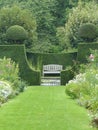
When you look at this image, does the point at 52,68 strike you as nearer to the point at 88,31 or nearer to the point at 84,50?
the point at 84,50

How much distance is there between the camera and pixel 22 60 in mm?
24625

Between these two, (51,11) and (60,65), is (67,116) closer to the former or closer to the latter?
(60,65)

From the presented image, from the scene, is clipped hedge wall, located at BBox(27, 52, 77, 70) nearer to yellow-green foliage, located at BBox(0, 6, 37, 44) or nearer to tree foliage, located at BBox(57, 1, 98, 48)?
yellow-green foliage, located at BBox(0, 6, 37, 44)

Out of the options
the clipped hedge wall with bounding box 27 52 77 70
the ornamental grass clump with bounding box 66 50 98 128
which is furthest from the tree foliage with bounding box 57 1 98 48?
the ornamental grass clump with bounding box 66 50 98 128

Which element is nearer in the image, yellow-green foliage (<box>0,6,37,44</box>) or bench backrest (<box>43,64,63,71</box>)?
bench backrest (<box>43,64,63,71</box>)

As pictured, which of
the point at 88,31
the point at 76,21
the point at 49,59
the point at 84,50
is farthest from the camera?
the point at 76,21

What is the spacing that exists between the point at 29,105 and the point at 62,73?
1115 centimetres

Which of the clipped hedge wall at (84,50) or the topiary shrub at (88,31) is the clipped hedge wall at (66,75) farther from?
the topiary shrub at (88,31)

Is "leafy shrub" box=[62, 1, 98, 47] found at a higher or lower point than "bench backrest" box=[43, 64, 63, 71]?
A: higher

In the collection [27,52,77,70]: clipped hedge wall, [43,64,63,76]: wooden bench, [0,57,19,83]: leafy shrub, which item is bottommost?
[43,64,63,76]: wooden bench

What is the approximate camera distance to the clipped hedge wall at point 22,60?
80.3ft

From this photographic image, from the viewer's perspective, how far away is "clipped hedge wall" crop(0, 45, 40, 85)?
24484 millimetres

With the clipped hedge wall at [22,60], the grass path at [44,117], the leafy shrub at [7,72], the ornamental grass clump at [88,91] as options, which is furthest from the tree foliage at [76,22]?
the grass path at [44,117]

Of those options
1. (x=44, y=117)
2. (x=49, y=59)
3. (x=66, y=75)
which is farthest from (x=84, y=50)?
(x=44, y=117)
